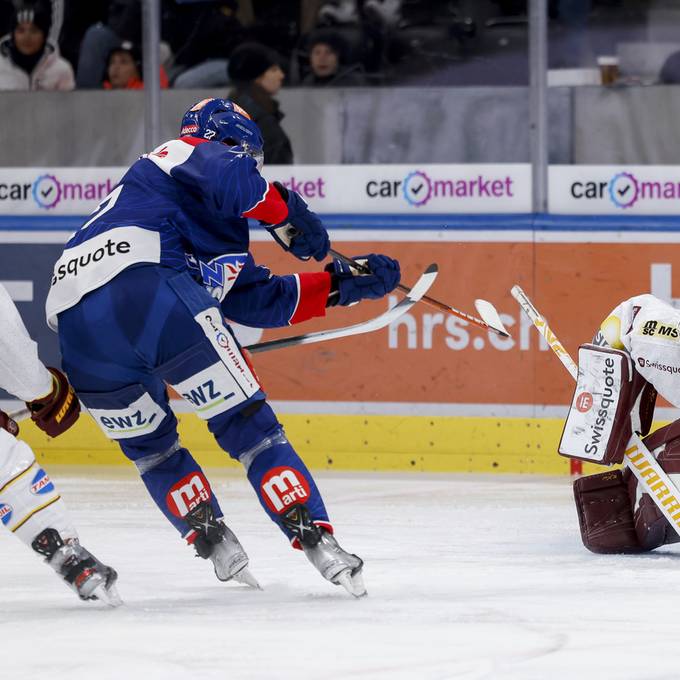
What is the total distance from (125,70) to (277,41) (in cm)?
63

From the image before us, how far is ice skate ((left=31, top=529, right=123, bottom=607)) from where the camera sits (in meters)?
3.64

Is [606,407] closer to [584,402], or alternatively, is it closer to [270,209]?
[584,402]

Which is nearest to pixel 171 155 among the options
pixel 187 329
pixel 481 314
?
pixel 187 329

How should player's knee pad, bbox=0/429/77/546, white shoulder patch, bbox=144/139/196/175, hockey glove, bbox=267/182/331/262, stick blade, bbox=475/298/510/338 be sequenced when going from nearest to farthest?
player's knee pad, bbox=0/429/77/546
white shoulder patch, bbox=144/139/196/175
hockey glove, bbox=267/182/331/262
stick blade, bbox=475/298/510/338

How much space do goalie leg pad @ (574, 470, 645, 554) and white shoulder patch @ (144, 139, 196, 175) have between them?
1.47m

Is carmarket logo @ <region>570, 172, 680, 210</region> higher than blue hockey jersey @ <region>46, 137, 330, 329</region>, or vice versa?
blue hockey jersey @ <region>46, 137, 330, 329</region>

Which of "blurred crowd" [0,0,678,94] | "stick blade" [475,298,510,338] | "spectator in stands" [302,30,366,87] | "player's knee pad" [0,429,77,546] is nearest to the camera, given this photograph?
"player's knee pad" [0,429,77,546]

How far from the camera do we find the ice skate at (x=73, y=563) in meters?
3.64

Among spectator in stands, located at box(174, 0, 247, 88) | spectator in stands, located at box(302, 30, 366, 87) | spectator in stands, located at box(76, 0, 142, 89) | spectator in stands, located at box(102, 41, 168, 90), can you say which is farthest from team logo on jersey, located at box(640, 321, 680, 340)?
spectator in stands, located at box(76, 0, 142, 89)

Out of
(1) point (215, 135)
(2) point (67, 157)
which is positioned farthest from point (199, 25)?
(1) point (215, 135)

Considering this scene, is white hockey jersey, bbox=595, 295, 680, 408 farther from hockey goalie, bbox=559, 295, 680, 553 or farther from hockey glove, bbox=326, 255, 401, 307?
hockey glove, bbox=326, 255, 401, 307

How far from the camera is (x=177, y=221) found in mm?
3842

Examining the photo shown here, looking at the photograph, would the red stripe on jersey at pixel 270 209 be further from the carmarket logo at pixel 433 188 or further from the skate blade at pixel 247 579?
the carmarket logo at pixel 433 188

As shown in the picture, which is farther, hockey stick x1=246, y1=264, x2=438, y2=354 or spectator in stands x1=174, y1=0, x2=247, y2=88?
spectator in stands x1=174, y1=0, x2=247, y2=88
